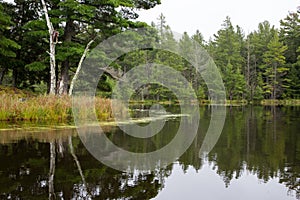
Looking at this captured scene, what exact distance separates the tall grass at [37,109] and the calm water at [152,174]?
357 cm

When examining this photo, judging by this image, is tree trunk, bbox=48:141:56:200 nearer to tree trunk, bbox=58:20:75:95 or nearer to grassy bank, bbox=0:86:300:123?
grassy bank, bbox=0:86:300:123

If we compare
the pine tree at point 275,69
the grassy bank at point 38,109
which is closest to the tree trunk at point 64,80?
the grassy bank at point 38,109

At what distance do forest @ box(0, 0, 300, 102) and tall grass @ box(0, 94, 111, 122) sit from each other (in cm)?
288

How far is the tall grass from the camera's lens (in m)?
10.5

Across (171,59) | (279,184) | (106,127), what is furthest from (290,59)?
(279,184)

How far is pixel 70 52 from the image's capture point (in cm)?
1415

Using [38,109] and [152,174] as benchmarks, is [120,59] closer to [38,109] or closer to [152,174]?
[38,109]

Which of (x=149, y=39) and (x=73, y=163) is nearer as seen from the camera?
(x=73, y=163)

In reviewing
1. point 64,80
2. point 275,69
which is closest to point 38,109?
point 64,80

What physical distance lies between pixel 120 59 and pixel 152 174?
13.7 meters

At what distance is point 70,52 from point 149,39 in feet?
53.3

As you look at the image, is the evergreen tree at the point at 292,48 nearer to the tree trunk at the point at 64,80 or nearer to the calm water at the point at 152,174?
the tree trunk at the point at 64,80

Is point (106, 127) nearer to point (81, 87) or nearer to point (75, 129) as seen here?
point (75, 129)

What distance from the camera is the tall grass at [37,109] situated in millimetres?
10461
